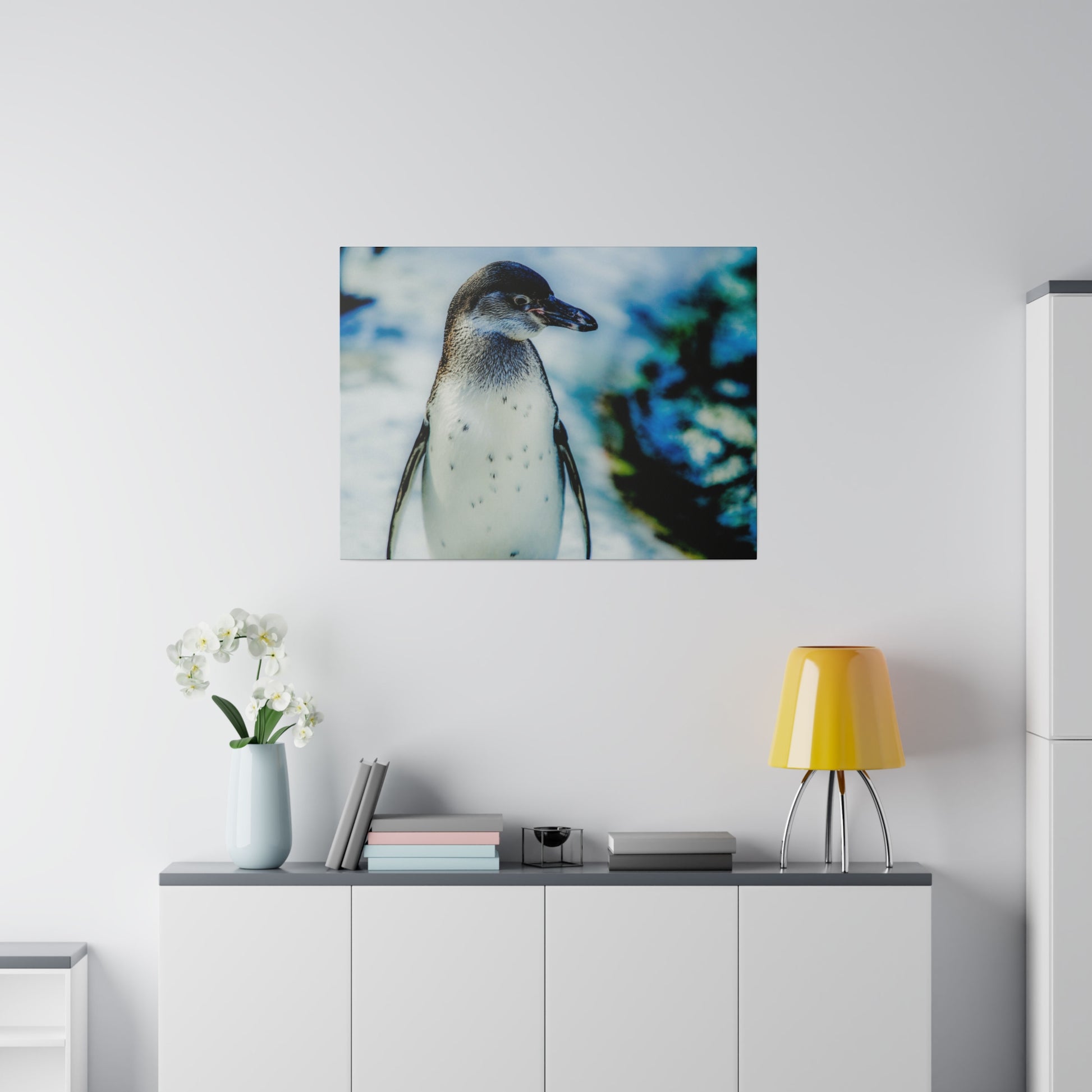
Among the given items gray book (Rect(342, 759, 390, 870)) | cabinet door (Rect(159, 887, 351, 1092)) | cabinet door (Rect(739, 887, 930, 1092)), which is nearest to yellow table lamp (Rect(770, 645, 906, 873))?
cabinet door (Rect(739, 887, 930, 1092))

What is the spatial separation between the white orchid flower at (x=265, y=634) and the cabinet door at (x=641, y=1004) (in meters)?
0.80

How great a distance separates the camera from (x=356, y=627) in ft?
7.38

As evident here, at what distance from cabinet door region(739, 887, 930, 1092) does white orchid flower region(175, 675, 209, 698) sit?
3.85ft

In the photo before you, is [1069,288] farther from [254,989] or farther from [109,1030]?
[109,1030]

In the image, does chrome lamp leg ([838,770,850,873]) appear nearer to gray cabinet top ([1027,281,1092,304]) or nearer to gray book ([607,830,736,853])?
gray book ([607,830,736,853])

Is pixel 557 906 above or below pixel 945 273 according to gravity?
below

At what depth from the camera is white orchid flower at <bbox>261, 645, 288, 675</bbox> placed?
213 centimetres

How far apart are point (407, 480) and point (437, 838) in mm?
758

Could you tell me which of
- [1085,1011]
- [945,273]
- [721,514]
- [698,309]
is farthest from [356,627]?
[1085,1011]

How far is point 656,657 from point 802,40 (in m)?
1.40

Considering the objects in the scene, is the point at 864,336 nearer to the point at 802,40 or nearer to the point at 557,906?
the point at 802,40

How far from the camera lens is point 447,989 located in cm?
205

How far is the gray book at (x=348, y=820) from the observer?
2.11 m

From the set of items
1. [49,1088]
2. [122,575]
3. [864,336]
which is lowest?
[49,1088]
